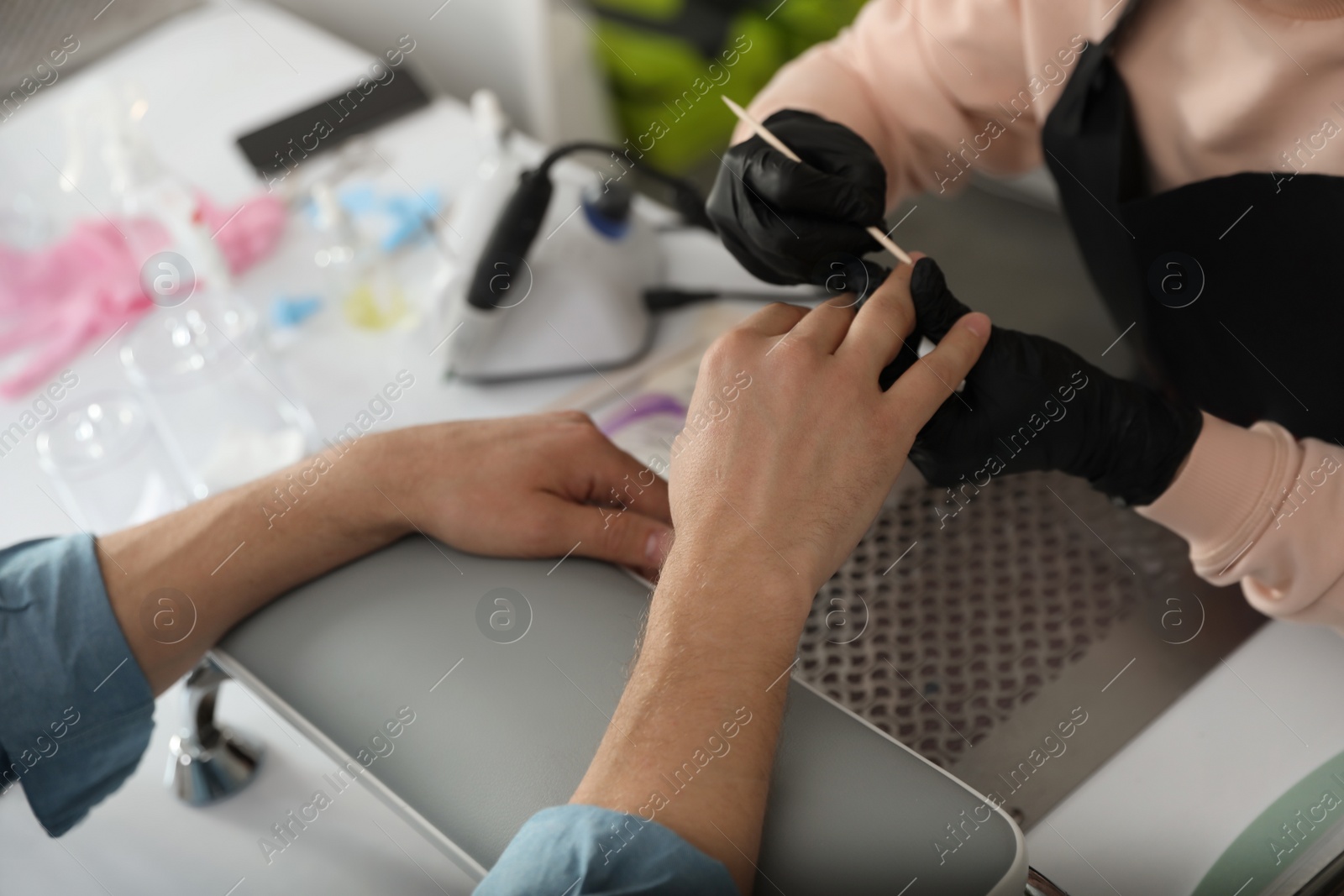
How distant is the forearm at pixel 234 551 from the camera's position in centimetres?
74

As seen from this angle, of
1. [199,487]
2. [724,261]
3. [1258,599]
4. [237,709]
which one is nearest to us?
[1258,599]

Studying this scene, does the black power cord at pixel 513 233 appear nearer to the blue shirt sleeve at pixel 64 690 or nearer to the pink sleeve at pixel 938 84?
the pink sleeve at pixel 938 84

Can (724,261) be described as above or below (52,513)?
above

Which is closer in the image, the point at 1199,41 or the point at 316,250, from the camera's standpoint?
the point at 1199,41

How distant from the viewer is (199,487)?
3.26 feet

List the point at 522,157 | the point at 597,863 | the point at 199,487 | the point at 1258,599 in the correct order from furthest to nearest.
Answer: the point at 522,157 < the point at 199,487 < the point at 1258,599 < the point at 597,863

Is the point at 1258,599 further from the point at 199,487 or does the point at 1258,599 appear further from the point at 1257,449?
the point at 199,487

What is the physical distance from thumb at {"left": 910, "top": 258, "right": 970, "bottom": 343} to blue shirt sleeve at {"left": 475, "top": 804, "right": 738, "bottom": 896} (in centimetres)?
41

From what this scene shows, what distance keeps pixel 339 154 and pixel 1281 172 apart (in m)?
1.11

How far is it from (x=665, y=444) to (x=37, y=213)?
99cm

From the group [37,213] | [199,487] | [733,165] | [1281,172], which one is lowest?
[37,213]

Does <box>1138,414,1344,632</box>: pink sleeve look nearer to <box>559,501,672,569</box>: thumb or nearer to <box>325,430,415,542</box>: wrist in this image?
<box>559,501,672,569</box>: thumb

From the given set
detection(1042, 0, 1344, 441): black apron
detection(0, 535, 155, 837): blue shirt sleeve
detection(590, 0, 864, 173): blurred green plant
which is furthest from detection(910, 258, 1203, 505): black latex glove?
detection(590, 0, 864, 173): blurred green plant

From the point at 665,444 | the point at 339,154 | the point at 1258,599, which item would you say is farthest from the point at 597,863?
the point at 339,154
